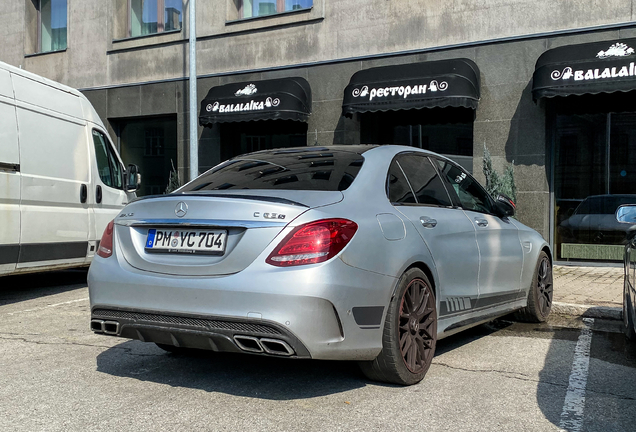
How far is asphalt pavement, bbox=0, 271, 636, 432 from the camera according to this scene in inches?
145

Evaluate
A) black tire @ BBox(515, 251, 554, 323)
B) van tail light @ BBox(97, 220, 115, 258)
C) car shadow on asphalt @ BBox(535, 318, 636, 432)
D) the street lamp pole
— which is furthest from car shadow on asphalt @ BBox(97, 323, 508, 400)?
the street lamp pole

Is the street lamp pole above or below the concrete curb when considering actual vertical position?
above

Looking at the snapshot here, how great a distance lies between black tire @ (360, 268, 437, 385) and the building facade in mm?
7555

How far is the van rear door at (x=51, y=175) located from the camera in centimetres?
778

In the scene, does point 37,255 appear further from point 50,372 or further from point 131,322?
point 131,322

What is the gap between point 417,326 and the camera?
14.5ft

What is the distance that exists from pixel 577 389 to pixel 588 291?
481 cm

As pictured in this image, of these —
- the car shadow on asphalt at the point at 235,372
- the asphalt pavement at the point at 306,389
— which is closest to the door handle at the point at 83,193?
the asphalt pavement at the point at 306,389

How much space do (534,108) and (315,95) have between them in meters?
4.50

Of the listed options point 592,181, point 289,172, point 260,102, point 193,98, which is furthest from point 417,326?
point 193,98

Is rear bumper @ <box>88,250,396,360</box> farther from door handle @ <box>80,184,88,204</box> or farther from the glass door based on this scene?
the glass door

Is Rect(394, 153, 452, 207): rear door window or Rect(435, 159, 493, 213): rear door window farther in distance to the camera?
Rect(435, 159, 493, 213): rear door window

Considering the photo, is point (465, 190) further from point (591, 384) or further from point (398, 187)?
point (591, 384)

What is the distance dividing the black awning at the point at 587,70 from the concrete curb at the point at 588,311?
461 cm
